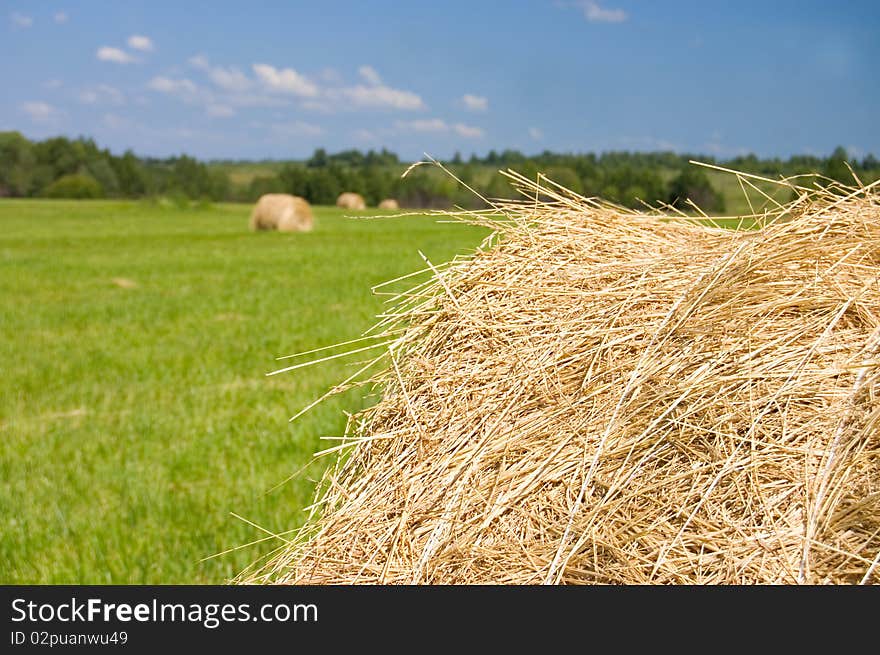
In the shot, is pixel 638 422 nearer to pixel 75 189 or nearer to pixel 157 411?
pixel 157 411

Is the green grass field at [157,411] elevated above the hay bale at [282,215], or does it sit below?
below

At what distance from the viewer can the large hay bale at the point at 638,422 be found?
6.69 ft

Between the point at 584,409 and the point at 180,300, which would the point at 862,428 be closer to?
the point at 584,409

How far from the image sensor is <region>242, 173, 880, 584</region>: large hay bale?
2.04 meters

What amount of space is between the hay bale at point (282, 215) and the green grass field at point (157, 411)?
53.6ft

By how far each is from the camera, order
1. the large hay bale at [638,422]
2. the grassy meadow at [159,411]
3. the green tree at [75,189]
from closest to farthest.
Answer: the large hay bale at [638,422] → the grassy meadow at [159,411] → the green tree at [75,189]

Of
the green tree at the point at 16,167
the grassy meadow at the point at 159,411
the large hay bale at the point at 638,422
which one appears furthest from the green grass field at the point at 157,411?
the green tree at the point at 16,167

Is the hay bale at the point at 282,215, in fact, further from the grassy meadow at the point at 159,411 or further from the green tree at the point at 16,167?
the green tree at the point at 16,167

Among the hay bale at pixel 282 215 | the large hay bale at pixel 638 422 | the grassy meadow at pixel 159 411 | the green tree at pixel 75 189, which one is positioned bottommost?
the grassy meadow at pixel 159 411

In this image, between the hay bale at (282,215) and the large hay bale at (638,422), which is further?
the hay bale at (282,215)

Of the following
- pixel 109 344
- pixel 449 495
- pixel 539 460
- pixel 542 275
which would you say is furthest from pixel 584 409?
pixel 109 344

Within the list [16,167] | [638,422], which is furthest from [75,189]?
[638,422]

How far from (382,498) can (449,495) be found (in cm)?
32

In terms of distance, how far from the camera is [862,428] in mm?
2049
